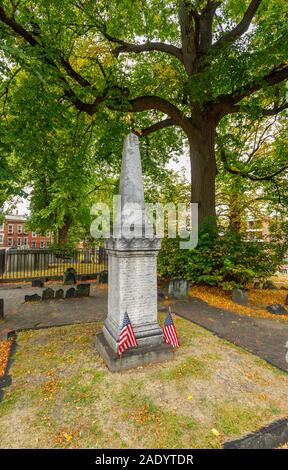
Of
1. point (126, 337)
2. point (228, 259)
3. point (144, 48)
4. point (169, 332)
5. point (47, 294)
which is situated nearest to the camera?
point (126, 337)

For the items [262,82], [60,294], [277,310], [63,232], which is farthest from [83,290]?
[63,232]

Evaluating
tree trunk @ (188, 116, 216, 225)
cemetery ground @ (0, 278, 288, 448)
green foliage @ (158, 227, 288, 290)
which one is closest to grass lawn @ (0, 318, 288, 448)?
cemetery ground @ (0, 278, 288, 448)

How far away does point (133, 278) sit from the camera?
4.80 meters

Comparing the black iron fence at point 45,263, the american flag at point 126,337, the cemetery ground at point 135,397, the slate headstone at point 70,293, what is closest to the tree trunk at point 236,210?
the black iron fence at point 45,263

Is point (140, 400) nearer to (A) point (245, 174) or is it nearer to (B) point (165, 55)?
(A) point (245, 174)

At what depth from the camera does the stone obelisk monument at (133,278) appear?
182 inches

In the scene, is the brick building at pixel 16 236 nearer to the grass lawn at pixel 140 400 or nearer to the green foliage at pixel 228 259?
the green foliage at pixel 228 259

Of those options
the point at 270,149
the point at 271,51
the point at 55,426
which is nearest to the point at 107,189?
the point at 270,149

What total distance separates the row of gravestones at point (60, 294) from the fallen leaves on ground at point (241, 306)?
472 cm

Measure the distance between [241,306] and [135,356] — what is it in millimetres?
6168

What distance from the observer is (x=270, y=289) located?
1329 cm

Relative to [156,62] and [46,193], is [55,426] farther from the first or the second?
[46,193]

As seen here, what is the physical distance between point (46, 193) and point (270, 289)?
17836mm

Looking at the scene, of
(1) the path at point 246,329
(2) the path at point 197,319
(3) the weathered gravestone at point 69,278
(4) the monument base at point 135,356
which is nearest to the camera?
(4) the monument base at point 135,356
